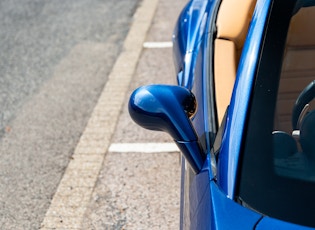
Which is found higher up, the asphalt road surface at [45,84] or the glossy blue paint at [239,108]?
the glossy blue paint at [239,108]

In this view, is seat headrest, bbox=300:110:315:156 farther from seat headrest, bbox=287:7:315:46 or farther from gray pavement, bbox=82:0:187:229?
gray pavement, bbox=82:0:187:229

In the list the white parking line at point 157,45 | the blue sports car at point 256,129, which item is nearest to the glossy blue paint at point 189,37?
the blue sports car at point 256,129

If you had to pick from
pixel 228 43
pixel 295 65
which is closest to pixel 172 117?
pixel 295 65

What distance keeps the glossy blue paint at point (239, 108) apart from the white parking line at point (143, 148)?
1.89 meters

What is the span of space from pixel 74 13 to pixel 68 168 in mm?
3228

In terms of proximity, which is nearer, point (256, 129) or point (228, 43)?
point (256, 129)

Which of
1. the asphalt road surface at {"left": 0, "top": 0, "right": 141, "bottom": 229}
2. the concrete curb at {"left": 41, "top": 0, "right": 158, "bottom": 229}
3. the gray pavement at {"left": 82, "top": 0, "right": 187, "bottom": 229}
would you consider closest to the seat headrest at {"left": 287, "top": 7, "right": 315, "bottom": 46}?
the gray pavement at {"left": 82, "top": 0, "right": 187, "bottom": 229}

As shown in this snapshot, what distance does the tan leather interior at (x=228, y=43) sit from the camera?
286cm

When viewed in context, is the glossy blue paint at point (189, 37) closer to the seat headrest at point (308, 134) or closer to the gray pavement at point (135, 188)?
the gray pavement at point (135, 188)

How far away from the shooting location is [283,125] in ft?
7.46

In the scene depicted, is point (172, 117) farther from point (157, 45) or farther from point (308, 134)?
point (157, 45)

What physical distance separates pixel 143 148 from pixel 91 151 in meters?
0.38

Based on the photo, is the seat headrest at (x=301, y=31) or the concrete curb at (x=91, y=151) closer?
the seat headrest at (x=301, y=31)

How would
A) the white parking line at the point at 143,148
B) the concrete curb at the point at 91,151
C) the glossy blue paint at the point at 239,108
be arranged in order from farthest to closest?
the white parking line at the point at 143,148 → the concrete curb at the point at 91,151 → the glossy blue paint at the point at 239,108
